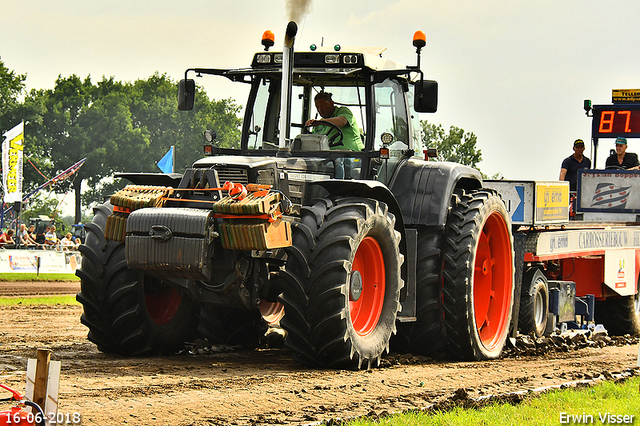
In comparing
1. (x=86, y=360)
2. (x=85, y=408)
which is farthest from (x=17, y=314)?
(x=85, y=408)

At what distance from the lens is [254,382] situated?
6.58 meters

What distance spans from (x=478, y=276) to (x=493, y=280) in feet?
0.94

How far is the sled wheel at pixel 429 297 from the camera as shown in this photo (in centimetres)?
845

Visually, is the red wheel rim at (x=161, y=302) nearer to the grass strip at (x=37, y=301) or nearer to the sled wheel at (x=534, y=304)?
the sled wheel at (x=534, y=304)

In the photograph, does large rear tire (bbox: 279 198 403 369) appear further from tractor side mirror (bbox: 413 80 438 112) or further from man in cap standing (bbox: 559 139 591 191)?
man in cap standing (bbox: 559 139 591 191)

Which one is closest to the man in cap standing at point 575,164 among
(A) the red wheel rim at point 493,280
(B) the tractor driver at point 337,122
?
(A) the red wheel rim at point 493,280

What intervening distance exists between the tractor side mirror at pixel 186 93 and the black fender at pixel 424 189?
2235 millimetres

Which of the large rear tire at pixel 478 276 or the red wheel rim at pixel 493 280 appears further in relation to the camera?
the red wheel rim at pixel 493 280

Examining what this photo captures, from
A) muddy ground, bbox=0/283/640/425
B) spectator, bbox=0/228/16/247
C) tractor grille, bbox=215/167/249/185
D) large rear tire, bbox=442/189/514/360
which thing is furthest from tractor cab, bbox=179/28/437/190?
spectator, bbox=0/228/16/247

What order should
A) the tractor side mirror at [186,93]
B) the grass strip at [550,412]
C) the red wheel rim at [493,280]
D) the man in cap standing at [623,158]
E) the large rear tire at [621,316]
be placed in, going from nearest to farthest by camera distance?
the grass strip at [550,412], the tractor side mirror at [186,93], the red wheel rim at [493,280], the large rear tire at [621,316], the man in cap standing at [623,158]

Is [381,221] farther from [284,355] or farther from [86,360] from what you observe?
[86,360]

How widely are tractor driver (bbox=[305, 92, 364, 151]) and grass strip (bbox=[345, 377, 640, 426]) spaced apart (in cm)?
319

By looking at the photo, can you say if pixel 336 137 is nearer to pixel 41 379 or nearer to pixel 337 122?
pixel 337 122

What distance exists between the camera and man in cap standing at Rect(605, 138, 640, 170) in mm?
15172
